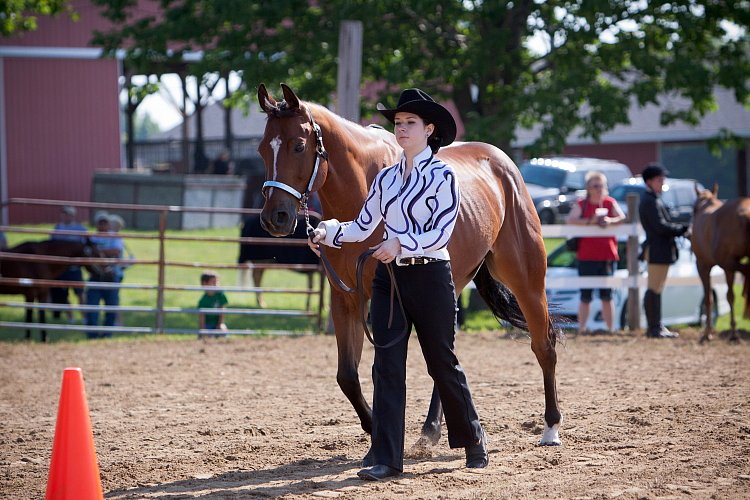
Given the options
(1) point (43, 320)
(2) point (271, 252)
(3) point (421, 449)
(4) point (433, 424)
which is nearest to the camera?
(3) point (421, 449)

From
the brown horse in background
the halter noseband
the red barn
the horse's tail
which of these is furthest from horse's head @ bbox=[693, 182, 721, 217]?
the red barn

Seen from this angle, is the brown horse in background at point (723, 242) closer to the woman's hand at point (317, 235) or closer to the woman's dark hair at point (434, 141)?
the woman's dark hair at point (434, 141)

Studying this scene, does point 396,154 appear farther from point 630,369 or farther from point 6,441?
point 630,369

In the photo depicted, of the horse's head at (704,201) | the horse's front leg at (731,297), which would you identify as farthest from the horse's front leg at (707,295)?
the horse's head at (704,201)

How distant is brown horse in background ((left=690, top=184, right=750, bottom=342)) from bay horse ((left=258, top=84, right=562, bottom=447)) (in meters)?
5.36

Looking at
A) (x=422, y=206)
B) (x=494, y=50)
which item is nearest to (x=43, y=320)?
(x=494, y=50)

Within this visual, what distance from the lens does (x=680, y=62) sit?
1319cm

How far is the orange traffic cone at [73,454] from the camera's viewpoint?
158 inches

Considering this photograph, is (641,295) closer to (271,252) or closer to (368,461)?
(271,252)

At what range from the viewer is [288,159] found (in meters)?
5.00

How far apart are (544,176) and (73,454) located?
68.0 ft

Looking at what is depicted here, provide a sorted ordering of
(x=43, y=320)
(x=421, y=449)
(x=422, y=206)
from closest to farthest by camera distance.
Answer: (x=422, y=206) → (x=421, y=449) → (x=43, y=320)

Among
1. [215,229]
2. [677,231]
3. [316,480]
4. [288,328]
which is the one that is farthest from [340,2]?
[215,229]

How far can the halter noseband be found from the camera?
4884mm
